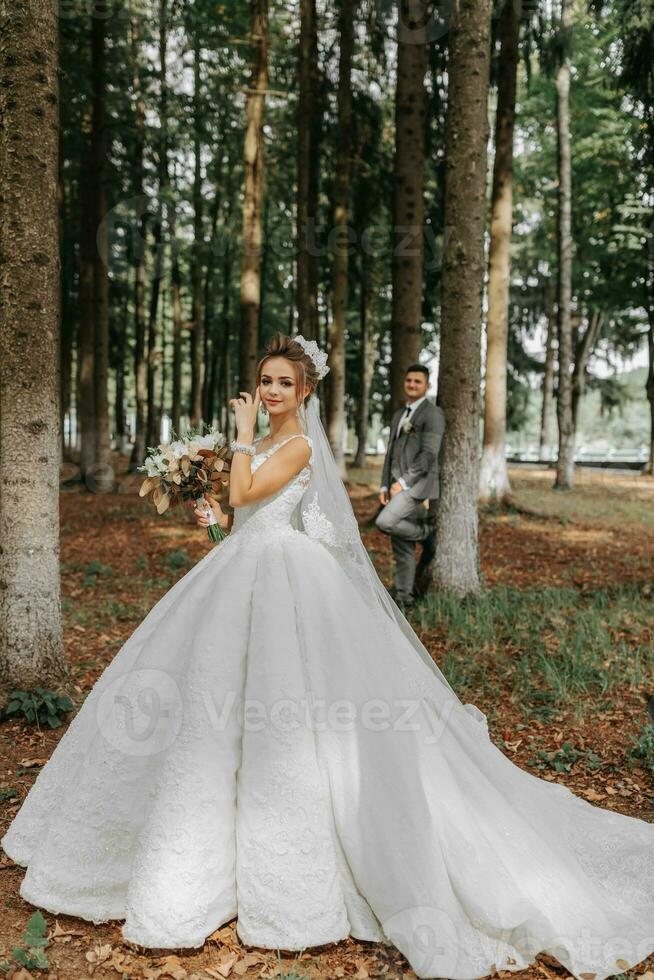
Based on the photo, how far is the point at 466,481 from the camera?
8.33 metres

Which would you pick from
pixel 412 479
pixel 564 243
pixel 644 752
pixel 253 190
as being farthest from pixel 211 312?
pixel 644 752

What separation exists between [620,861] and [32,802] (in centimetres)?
283

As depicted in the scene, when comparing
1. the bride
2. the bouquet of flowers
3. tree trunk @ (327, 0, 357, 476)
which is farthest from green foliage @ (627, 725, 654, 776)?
tree trunk @ (327, 0, 357, 476)

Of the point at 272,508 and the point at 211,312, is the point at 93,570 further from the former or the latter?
the point at 211,312

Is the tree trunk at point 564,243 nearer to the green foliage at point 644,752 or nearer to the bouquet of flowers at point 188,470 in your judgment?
the green foliage at point 644,752

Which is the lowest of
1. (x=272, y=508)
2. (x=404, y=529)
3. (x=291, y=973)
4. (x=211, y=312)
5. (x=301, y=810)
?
(x=291, y=973)

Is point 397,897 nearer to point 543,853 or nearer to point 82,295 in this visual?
point 543,853

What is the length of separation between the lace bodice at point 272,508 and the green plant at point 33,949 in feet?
6.32

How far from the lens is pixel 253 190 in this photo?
549 inches

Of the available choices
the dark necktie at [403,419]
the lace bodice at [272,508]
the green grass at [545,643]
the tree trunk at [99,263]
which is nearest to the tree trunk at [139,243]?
the tree trunk at [99,263]

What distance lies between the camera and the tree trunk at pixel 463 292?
26.0 ft

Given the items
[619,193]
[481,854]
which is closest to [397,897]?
[481,854]

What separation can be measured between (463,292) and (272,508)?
16.4 feet

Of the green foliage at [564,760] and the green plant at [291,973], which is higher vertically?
the green plant at [291,973]
